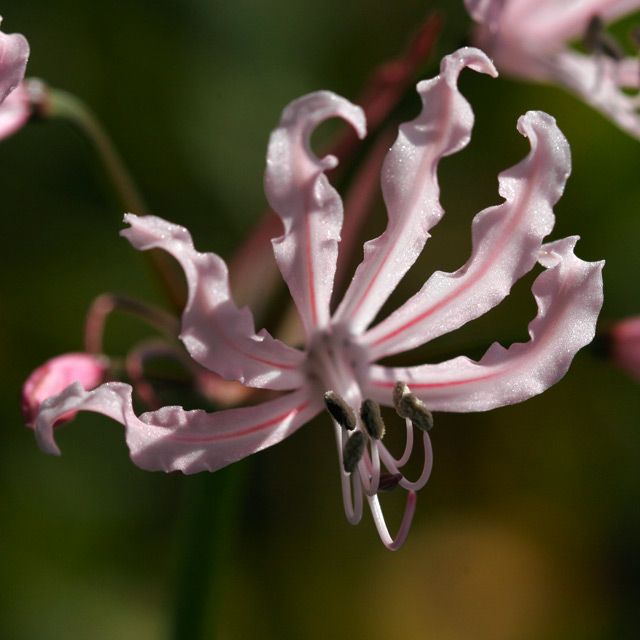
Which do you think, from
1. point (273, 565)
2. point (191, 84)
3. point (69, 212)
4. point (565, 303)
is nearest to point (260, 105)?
point (191, 84)

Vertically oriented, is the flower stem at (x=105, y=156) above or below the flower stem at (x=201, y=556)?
above

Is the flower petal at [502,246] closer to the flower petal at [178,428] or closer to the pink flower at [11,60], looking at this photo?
the flower petal at [178,428]

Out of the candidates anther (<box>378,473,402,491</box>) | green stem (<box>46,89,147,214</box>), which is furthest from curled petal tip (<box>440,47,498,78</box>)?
green stem (<box>46,89,147,214</box>)

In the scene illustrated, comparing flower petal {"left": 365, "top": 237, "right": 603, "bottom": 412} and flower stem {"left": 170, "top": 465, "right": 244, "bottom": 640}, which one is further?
flower stem {"left": 170, "top": 465, "right": 244, "bottom": 640}

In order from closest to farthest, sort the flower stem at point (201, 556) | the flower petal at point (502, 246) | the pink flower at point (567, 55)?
the flower petal at point (502, 246) → the flower stem at point (201, 556) → the pink flower at point (567, 55)

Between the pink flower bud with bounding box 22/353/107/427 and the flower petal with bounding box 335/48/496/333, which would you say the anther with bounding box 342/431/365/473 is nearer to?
the flower petal with bounding box 335/48/496/333

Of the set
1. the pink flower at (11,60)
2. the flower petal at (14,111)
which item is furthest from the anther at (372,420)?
the flower petal at (14,111)

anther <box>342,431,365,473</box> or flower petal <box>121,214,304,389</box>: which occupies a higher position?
flower petal <box>121,214,304,389</box>
